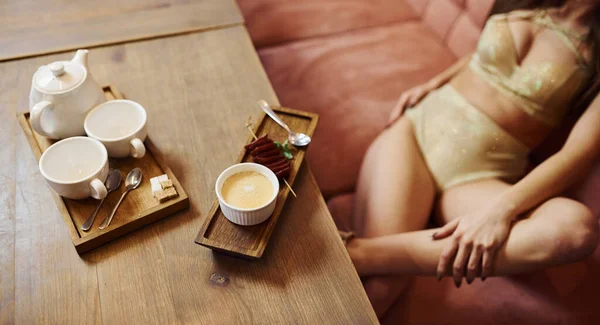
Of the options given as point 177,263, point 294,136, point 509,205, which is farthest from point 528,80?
point 177,263

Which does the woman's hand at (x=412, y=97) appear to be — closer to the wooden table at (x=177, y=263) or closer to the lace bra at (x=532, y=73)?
the lace bra at (x=532, y=73)

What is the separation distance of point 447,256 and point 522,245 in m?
0.17

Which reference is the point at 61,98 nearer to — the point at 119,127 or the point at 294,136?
the point at 119,127

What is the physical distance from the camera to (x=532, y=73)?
128 cm

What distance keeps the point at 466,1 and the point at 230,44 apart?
103cm

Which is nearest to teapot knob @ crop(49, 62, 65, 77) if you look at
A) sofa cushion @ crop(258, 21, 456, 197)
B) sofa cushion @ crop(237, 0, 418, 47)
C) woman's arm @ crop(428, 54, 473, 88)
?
sofa cushion @ crop(258, 21, 456, 197)

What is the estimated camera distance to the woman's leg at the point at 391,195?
113 centimetres

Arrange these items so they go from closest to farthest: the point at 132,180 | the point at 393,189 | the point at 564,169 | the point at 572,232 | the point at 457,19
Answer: the point at 132,180
the point at 572,232
the point at 564,169
the point at 393,189
the point at 457,19

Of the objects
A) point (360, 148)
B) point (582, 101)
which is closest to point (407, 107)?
point (360, 148)

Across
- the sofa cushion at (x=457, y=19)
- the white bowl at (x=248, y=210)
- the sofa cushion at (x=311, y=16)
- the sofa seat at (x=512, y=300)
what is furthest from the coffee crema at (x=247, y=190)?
the sofa cushion at (x=457, y=19)

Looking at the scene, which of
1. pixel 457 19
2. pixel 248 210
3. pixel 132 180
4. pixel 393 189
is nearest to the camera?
pixel 248 210

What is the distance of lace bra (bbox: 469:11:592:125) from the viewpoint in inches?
48.9

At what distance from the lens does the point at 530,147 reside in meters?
1.33

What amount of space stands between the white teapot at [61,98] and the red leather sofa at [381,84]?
71 centimetres
